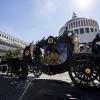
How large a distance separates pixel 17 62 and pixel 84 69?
6374 mm

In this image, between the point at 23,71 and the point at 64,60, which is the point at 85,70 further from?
the point at 23,71

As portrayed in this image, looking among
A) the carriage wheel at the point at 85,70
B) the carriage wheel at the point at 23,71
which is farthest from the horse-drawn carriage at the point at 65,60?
the carriage wheel at the point at 23,71

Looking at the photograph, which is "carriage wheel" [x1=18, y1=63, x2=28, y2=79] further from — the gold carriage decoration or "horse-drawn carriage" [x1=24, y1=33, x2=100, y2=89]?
the gold carriage decoration

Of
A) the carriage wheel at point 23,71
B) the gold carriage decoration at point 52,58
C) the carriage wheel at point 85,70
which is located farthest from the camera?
the carriage wheel at point 23,71

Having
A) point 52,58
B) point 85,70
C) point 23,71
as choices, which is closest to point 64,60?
point 52,58

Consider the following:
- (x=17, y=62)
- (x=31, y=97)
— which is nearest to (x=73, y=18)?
(x=17, y=62)

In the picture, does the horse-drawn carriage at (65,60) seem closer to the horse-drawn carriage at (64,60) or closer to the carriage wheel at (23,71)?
the horse-drawn carriage at (64,60)

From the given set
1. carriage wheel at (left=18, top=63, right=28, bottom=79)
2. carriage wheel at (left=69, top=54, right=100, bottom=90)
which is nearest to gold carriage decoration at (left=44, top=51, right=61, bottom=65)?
carriage wheel at (left=69, top=54, right=100, bottom=90)

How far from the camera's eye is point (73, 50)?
9109 mm

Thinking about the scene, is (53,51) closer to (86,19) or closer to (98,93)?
(98,93)

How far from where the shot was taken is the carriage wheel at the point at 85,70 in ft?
25.5

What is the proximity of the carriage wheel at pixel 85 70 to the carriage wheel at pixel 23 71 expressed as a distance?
448cm

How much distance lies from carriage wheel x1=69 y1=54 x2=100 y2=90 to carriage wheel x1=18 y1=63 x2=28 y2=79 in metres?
4.48

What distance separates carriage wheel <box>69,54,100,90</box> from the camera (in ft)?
25.5
